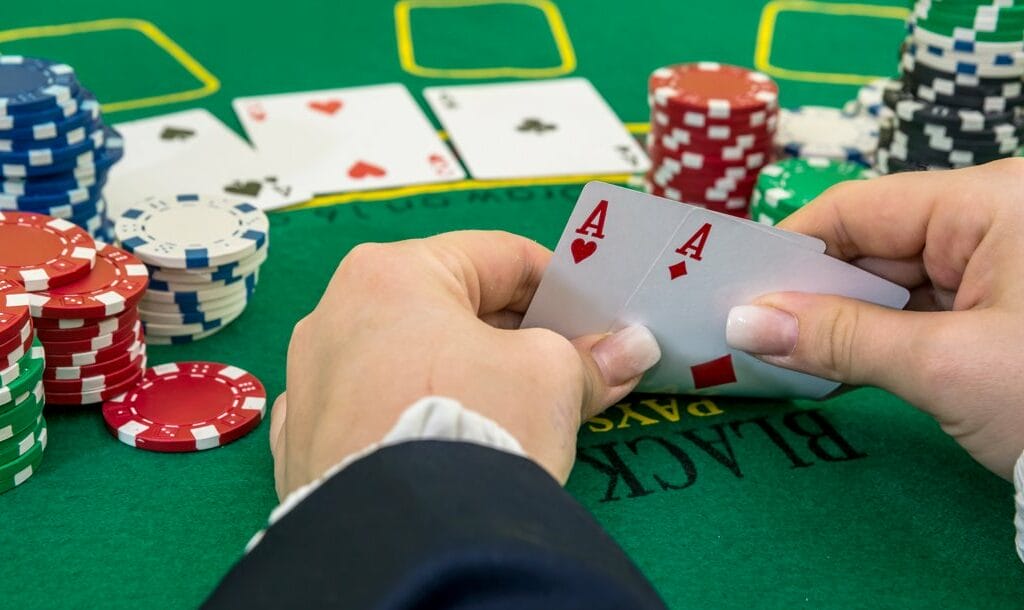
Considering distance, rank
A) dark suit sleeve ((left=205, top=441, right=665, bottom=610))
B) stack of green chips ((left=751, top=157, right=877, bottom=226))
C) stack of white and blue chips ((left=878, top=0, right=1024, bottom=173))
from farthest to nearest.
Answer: stack of white and blue chips ((left=878, top=0, right=1024, bottom=173)) → stack of green chips ((left=751, top=157, right=877, bottom=226)) → dark suit sleeve ((left=205, top=441, right=665, bottom=610))

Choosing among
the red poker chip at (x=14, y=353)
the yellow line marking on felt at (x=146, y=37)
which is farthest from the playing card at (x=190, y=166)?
the red poker chip at (x=14, y=353)

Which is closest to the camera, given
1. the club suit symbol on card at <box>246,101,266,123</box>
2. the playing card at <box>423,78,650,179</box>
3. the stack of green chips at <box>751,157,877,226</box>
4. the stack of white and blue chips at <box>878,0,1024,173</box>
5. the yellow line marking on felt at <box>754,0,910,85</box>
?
the stack of green chips at <box>751,157,877,226</box>

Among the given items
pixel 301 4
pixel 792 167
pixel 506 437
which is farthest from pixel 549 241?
pixel 301 4

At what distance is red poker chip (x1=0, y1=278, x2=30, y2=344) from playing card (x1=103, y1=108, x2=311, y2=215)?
0.85 metres

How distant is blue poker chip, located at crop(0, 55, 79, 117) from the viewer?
2254 mm

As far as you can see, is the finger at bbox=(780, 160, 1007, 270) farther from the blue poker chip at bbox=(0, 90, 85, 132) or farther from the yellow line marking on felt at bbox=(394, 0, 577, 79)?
the yellow line marking on felt at bbox=(394, 0, 577, 79)

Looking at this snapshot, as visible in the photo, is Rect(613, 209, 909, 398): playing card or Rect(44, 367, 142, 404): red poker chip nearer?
Rect(613, 209, 909, 398): playing card

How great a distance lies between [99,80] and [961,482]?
236 centimetres

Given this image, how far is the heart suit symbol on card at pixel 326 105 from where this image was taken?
10.4ft

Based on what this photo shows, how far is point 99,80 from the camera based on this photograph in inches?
126

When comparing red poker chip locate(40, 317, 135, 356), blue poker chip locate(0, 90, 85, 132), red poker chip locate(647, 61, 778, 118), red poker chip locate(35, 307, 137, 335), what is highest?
blue poker chip locate(0, 90, 85, 132)

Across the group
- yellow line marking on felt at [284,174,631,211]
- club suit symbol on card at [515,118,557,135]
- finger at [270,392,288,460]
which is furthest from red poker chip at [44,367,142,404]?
club suit symbol on card at [515,118,557,135]

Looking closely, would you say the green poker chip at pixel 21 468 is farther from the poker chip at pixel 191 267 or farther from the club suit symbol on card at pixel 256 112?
the club suit symbol on card at pixel 256 112

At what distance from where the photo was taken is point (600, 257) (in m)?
1.74
